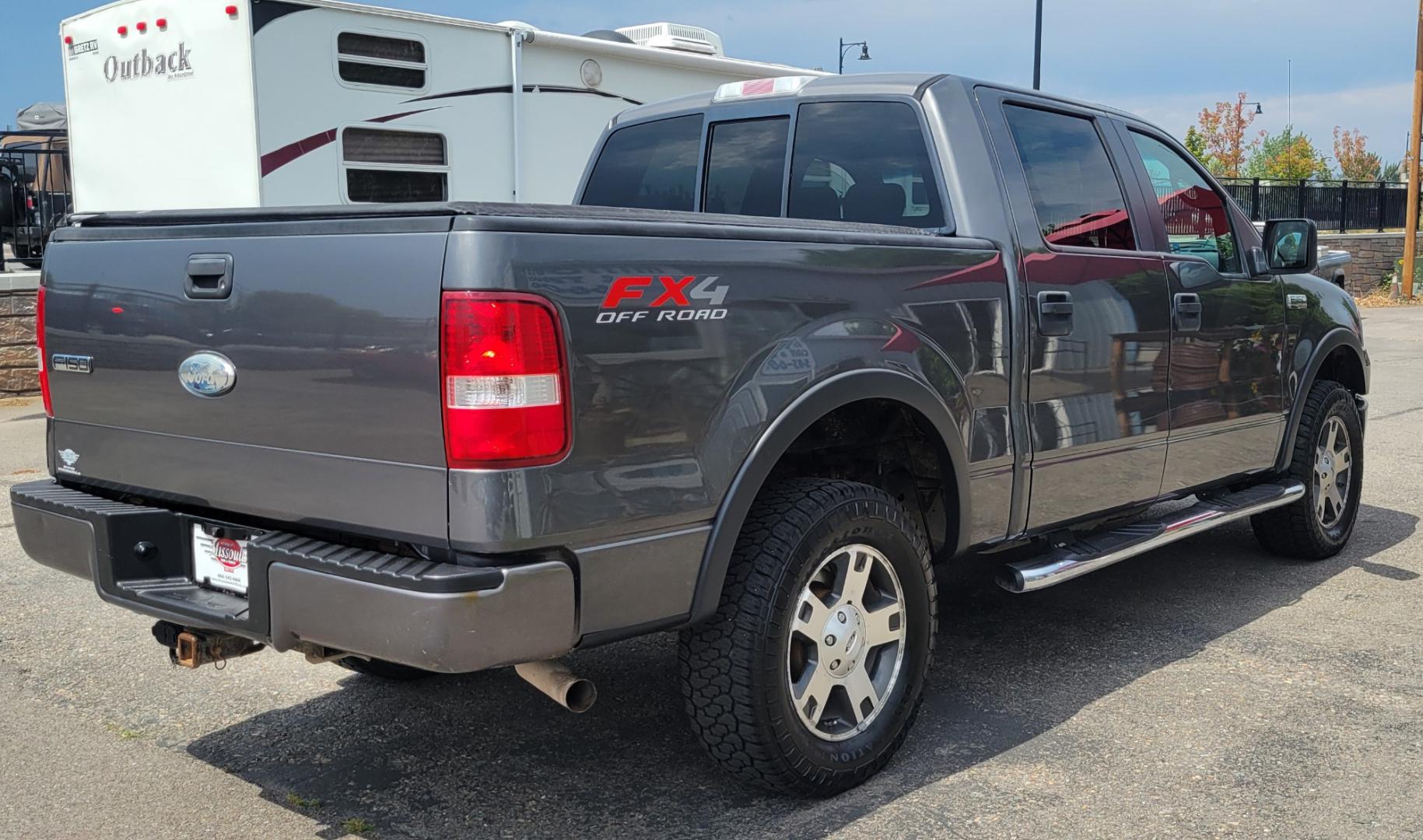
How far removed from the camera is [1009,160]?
166 inches

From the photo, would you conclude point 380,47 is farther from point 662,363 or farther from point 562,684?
point 562,684

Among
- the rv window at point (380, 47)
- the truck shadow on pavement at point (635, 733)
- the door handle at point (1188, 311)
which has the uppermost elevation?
the rv window at point (380, 47)

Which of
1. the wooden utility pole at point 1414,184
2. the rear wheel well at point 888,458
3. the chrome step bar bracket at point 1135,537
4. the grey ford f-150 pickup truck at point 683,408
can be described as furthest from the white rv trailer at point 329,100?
the wooden utility pole at point 1414,184

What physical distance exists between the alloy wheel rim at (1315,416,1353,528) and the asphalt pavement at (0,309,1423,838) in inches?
21.1

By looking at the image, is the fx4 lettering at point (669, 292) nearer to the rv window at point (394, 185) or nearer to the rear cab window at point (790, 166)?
the rear cab window at point (790, 166)

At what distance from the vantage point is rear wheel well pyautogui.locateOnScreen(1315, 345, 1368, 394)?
5.96 metres

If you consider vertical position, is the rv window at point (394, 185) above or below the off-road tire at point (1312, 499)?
above

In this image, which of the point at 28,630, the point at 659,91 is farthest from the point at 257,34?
the point at 28,630

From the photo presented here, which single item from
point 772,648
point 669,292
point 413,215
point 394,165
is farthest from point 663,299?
point 394,165

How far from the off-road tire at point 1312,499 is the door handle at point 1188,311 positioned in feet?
3.85

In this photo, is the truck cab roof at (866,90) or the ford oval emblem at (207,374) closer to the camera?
the ford oval emblem at (207,374)

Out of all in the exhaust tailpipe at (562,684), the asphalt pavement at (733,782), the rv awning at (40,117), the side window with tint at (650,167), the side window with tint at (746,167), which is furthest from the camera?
the rv awning at (40,117)

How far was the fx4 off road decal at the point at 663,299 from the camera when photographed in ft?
9.41

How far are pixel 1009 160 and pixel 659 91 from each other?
23.0ft
